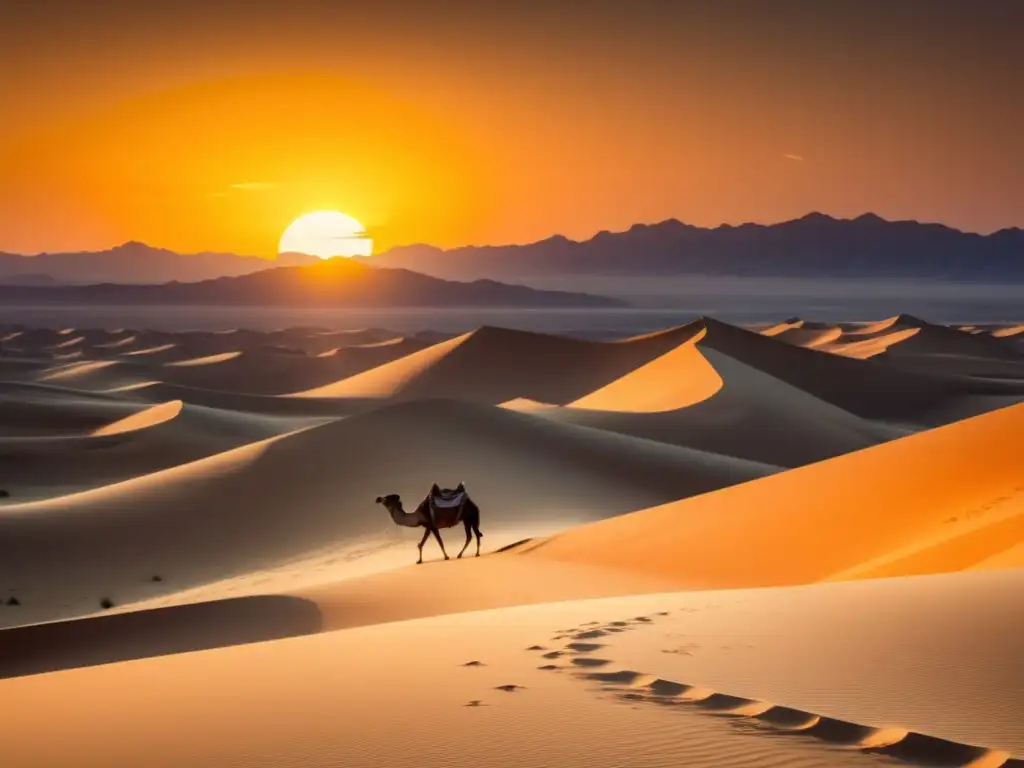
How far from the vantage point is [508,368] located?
80.4 m

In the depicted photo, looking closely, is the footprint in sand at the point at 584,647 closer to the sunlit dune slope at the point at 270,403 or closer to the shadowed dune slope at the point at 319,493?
the shadowed dune slope at the point at 319,493

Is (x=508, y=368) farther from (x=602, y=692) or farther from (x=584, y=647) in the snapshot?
(x=602, y=692)

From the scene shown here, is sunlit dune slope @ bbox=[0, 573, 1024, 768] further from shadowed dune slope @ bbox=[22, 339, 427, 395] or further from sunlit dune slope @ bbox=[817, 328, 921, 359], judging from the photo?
sunlit dune slope @ bbox=[817, 328, 921, 359]

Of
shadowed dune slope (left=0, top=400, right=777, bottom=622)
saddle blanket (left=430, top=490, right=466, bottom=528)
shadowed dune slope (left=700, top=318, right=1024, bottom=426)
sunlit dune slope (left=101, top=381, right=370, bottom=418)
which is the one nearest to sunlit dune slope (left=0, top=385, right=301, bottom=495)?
sunlit dune slope (left=101, top=381, right=370, bottom=418)

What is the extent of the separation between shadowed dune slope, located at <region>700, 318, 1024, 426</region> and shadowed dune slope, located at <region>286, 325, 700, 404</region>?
17.8ft

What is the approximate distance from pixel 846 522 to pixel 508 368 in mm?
65451

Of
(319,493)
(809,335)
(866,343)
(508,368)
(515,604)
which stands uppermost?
(809,335)

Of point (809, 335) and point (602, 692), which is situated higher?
point (809, 335)

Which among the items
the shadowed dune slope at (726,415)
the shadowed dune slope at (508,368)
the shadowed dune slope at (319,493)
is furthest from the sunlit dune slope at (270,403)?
the shadowed dune slope at (319,493)

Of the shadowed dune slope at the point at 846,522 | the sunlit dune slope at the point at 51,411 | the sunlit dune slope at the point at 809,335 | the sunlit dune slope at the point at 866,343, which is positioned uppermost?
the sunlit dune slope at the point at 809,335

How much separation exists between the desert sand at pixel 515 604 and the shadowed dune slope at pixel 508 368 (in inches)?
1318

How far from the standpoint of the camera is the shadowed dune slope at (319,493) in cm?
2228

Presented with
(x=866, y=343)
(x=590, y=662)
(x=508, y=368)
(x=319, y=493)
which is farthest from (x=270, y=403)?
(x=866, y=343)

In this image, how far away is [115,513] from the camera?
25625mm
